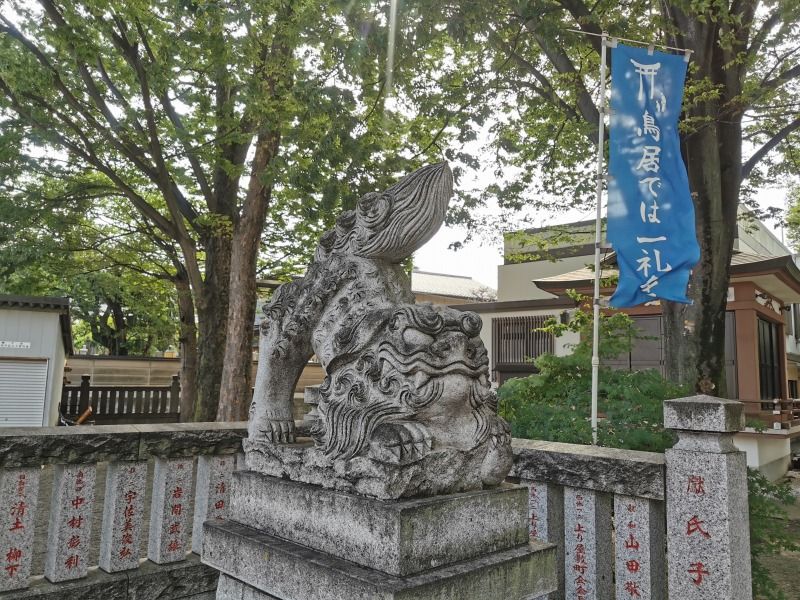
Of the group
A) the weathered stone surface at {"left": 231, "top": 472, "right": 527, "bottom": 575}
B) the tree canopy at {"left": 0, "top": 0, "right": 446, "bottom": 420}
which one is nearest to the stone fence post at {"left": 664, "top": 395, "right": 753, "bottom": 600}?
the weathered stone surface at {"left": 231, "top": 472, "right": 527, "bottom": 575}

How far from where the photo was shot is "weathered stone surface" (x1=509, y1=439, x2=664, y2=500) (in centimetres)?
267

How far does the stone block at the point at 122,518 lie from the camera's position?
3.19 metres

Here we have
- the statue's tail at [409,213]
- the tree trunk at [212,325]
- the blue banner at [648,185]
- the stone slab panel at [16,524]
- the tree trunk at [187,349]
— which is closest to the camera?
the statue's tail at [409,213]

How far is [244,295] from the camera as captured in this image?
869 cm

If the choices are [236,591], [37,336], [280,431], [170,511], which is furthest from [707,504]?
[37,336]

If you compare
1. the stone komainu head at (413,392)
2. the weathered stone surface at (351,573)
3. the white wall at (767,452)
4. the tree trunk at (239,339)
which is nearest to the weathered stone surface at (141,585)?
the weathered stone surface at (351,573)

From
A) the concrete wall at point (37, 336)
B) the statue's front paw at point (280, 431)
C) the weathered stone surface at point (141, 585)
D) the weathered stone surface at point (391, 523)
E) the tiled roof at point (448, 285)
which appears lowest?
the weathered stone surface at point (141, 585)

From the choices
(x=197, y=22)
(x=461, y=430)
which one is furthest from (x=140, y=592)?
(x=197, y=22)

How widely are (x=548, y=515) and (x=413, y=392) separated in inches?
50.9

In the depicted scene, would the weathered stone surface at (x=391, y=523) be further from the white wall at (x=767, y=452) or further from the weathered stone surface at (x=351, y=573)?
the white wall at (x=767, y=452)

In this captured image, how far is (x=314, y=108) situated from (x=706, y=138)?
5118 millimetres

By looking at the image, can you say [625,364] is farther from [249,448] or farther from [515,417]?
[249,448]

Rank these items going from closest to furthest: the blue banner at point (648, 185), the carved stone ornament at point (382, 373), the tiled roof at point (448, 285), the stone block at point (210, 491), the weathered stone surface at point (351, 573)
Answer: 1. the weathered stone surface at point (351, 573)
2. the carved stone ornament at point (382, 373)
3. the stone block at point (210, 491)
4. the blue banner at point (648, 185)
5. the tiled roof at point (448, 285)

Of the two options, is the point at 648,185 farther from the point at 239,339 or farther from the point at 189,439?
the point at 239,339
